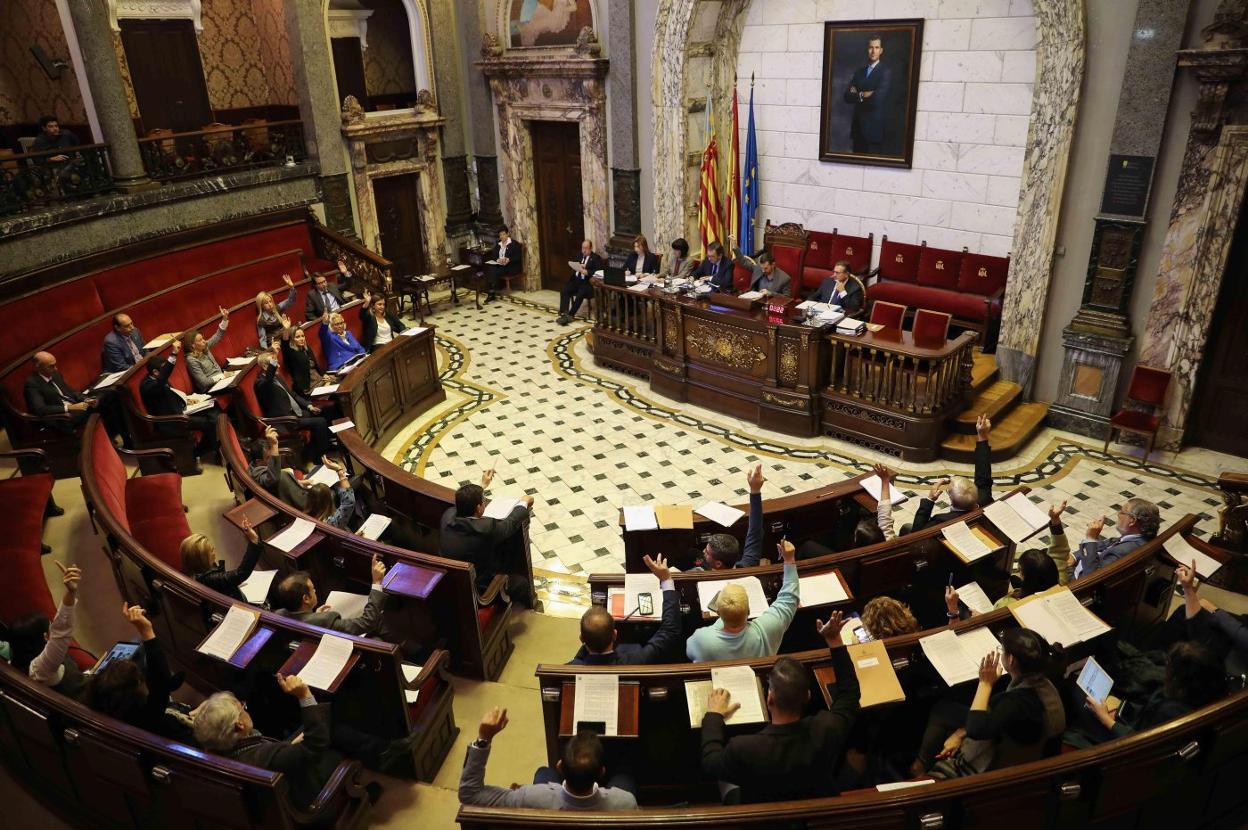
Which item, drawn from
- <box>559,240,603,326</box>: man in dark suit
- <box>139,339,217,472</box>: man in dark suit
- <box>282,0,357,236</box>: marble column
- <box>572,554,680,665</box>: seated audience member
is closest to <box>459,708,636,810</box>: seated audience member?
<box>572,554,680,665</box>: seated audience member

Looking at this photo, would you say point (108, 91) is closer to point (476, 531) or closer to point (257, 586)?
point (257, 586)

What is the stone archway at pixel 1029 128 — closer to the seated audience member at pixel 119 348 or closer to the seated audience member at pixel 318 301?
the seated audience member at pixel 318 301

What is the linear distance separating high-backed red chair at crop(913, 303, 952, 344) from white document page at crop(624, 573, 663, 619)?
4194 millimetres

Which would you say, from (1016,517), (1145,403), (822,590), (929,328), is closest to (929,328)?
(929,328)

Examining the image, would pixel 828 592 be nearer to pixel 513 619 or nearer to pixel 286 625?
pixel 513 619

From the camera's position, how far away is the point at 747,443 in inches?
311

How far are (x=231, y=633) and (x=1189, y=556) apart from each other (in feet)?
15.1

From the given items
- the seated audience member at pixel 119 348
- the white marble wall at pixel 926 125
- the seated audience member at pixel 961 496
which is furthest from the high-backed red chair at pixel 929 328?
the seated audience member at pixel 119 348

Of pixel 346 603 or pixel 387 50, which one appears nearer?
pixel 346 603

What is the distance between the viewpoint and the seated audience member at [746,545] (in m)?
4.16

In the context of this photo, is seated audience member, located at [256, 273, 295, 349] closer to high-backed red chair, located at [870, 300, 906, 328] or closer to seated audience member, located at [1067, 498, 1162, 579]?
high-backed red chair, located at [870, 300, 906, 328]

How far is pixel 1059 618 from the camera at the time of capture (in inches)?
144

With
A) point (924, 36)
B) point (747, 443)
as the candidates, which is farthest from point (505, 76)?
point (747, 443)

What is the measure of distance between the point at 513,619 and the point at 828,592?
212 cm
